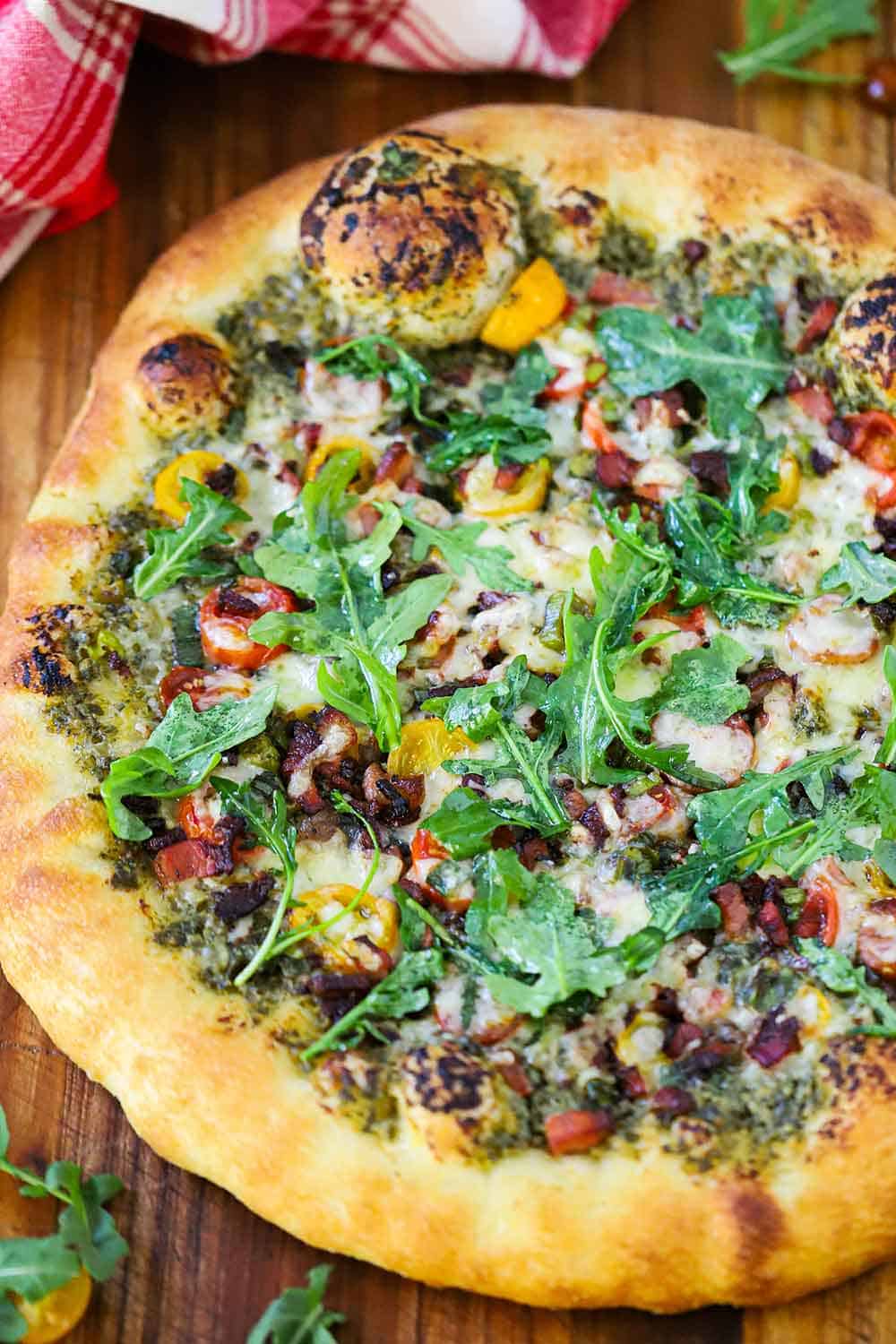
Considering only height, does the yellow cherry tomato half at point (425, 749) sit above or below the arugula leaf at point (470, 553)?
below

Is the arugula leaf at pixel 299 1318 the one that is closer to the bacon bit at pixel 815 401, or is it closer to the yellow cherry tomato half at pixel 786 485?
the yellow cherry tomato half at pixel 786 485

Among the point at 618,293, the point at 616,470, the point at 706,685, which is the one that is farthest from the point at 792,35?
the point at 706,685

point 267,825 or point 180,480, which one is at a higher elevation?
point 180,480

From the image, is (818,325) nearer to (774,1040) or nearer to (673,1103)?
(774,1040)

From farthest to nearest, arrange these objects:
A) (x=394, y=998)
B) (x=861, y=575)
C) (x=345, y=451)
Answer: (x=345, y=451)
(x=861, y=575)
(x=394, y=998)

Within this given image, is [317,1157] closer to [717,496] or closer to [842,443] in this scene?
[717,496]

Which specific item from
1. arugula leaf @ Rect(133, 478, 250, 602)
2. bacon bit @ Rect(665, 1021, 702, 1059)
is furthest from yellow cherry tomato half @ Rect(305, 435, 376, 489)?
bacon bit @ Rect(665, 1021, 702, 1059)

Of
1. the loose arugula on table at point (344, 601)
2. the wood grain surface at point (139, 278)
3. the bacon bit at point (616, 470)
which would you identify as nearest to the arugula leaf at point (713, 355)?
the bacon bit at point (616, 470)

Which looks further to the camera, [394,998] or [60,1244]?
[394,998]
